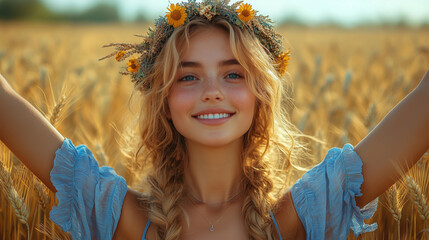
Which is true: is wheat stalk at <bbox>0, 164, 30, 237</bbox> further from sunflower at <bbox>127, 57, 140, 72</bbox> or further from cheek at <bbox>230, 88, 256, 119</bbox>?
cheek at <bbox>230, 88, 256, 119</bbox>

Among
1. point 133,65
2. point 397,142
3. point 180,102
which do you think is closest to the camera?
point 397,142

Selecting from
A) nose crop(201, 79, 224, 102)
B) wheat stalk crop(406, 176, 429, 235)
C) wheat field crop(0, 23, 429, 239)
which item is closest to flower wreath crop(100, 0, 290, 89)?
wheat field crop(0, 23, 429, 239)

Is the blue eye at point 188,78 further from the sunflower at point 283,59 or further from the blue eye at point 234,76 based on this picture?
the sunflower at point 283,59

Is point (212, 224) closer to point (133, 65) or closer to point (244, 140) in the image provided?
point (244, 140)

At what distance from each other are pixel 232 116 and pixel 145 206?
58cm

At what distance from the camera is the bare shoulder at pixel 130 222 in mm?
2016

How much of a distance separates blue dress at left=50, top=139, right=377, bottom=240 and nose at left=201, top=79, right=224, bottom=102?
55 cm

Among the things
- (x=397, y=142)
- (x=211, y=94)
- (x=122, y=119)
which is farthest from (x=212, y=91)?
(x=122, y=119)

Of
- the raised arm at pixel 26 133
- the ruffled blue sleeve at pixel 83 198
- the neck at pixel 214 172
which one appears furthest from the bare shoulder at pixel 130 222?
the raised arm at pixel 26 133

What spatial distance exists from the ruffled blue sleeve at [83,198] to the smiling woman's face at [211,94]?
0.43 m

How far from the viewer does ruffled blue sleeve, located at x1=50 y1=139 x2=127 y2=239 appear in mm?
1924

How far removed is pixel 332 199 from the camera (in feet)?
6.33

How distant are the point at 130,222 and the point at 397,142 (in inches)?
46.3

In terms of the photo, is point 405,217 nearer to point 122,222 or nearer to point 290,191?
point 290,191
